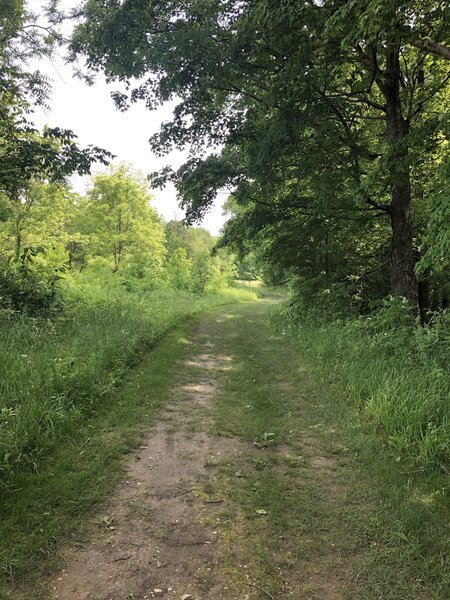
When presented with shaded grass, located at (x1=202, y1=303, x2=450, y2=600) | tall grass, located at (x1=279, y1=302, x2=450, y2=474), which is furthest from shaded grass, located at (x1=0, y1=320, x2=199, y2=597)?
tall grass, located at (x1=279, y1=302, x2=450, y2=474)

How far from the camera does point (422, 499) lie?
355 cm

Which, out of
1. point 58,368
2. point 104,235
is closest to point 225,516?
point 58,368

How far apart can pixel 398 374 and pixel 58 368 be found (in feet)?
16.0

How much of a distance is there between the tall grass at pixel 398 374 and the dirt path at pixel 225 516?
26.8 inches

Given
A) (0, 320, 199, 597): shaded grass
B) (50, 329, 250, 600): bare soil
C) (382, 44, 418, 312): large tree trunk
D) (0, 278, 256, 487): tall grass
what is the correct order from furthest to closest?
(382, 44, 418, 312): large tree trunk < (0, 278, 256, 487): tall grass < (0, 320, 199, 597): shaded grass < (50, 329, 250, 600): bare soil

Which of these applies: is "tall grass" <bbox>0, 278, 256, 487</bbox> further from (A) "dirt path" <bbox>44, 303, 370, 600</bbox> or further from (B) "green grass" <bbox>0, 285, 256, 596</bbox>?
(A) "dirt path" <bbox>44, 303, 370, 600</bbox>

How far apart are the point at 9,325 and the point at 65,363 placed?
8.00ft

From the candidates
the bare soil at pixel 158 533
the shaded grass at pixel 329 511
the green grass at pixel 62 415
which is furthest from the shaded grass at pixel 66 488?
the shaded grass at pixel 329 511

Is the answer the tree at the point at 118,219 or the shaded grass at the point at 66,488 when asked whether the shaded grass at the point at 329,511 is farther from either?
the tree at the point at 118,219

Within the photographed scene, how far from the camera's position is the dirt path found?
2.69 m

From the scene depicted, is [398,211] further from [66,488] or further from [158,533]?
[66,488]

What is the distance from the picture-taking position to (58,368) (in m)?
5.75

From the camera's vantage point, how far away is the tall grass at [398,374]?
4.29 meters

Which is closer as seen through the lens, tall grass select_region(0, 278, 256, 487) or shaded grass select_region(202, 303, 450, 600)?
shaded grass select_region(202, 303, 450, 600)
